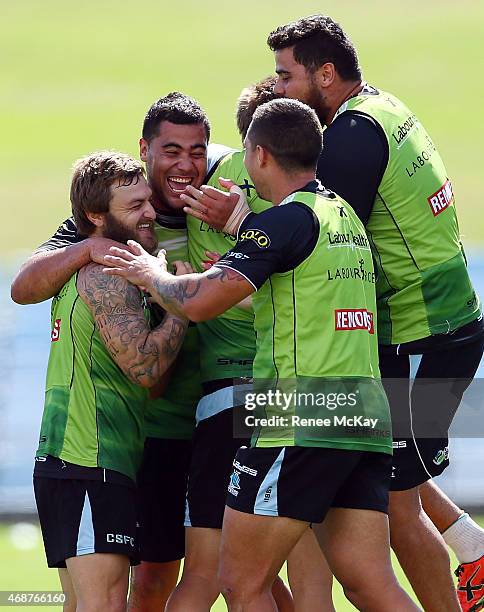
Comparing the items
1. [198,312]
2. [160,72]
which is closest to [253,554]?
[198,312]

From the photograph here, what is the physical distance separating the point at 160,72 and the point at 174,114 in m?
19.8

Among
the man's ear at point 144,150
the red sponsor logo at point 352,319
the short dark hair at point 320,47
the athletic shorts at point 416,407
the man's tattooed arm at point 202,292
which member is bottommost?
the athletic shorts at point 416,407

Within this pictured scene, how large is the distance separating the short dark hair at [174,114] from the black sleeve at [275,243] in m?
1.13

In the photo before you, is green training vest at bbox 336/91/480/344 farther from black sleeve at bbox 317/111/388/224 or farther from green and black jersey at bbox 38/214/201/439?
green and black jersey at bbox 38/214/201/439

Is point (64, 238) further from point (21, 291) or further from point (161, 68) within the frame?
point (161, 68)

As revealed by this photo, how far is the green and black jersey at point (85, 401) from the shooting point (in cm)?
490

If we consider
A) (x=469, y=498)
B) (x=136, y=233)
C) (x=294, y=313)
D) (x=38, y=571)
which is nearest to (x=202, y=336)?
(x=136, y=233)

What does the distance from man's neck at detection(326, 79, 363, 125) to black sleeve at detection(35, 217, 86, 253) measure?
1.17 meters

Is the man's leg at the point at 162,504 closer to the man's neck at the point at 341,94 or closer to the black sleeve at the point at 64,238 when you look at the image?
the black sleeve at the point at 64,238

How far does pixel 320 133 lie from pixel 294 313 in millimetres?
683

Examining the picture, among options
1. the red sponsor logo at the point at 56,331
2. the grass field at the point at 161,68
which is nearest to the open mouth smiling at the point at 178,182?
the red sponsor logo at the point at 56,331

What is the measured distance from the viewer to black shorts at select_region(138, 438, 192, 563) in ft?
18.1

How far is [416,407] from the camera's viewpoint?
17.4 feet

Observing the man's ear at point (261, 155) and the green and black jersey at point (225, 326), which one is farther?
the green and black jersey at point (225, 326)
